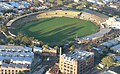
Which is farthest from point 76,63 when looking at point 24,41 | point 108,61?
point 24,41

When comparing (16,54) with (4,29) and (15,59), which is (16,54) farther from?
(4,29)

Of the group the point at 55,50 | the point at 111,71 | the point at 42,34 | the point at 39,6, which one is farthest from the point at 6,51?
the point at 39,6

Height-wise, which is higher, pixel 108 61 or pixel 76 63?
pixel 76 63

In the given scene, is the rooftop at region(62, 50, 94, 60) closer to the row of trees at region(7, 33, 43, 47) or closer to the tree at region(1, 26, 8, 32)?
the row of trees at region(7, 33, 43, 47)

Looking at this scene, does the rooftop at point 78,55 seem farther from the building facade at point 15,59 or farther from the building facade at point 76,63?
the building facade at point 15,59

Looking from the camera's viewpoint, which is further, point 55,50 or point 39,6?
point 39,6

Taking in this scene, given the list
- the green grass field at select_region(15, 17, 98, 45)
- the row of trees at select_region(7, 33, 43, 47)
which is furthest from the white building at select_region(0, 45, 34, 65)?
the green grass field at select_region(15, 17, 98, 45)

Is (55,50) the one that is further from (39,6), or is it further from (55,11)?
(39,6)

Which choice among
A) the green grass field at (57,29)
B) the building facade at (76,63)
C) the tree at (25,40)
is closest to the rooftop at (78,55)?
the building facade at (76,63)
